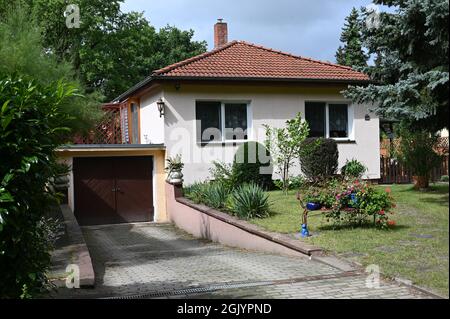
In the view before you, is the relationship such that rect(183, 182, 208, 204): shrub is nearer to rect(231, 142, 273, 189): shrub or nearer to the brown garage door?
rect(231, 142, 273, 189): shrub

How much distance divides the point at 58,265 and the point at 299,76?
1222cm

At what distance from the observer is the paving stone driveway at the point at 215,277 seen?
6414 millimetres

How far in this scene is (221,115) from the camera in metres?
18.0

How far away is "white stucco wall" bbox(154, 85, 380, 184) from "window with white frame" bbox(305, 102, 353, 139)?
242mm

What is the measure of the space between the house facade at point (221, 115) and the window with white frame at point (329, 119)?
4 centimetres

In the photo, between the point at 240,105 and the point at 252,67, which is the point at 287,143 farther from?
the point at 252,67

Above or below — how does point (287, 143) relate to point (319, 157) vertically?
above

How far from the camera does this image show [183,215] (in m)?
16.2

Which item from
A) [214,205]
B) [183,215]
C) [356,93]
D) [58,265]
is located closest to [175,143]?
[183,215]

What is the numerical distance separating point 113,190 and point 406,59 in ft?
37.1

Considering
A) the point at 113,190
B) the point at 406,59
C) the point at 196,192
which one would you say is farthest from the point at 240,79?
the point at 406,59

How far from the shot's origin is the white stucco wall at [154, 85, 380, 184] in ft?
57.8

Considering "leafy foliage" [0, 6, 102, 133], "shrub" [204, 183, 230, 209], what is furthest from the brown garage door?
"shrub" [204, 183, 230, 209]

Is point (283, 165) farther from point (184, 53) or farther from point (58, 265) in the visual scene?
point (184, 53)
